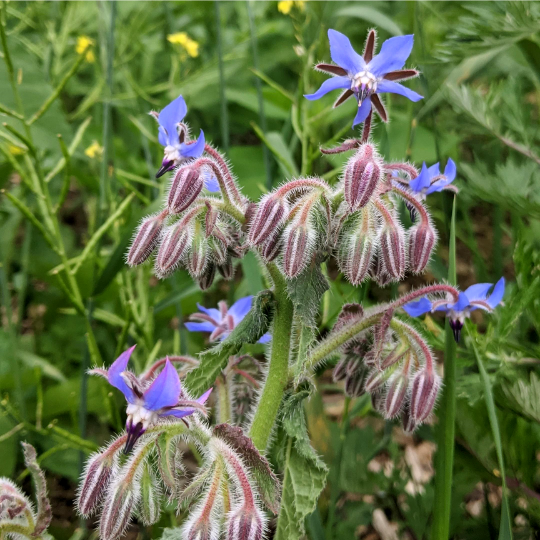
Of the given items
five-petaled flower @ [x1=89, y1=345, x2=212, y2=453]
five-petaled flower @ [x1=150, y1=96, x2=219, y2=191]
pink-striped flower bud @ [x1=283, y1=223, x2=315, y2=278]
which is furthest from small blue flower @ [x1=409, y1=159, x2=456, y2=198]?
five-petaled flower @ [x1=89, y1=345, x2=212, y2=453]

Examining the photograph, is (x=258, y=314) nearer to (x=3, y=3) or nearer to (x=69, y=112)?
(x=3, y=3)

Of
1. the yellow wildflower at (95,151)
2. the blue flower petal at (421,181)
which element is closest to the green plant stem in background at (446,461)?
the blue flower petal at (421,181)

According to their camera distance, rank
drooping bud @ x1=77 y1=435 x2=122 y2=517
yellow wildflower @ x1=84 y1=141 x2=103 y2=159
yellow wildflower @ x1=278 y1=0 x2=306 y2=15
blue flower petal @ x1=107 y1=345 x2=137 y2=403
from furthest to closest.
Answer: yellow wildflower @ x1=84 y1=141 x2=103 y2=159
yellow wildflower @ x1=278 y1=0 x2=306 y2=15
drooping bud @ x1=77 y1=435 x2=122 y2=517
blue flower petal @ x1=107 y1=345 x2=137 y2=403

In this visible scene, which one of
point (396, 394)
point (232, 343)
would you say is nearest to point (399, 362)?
point (396, 394)

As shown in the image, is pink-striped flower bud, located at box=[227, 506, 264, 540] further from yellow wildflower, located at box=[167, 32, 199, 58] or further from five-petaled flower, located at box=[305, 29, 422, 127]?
yellow wildflower, located at box=[167, 32, 199, 58]

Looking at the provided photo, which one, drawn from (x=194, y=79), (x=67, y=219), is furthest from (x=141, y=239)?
(x=67, y=219)

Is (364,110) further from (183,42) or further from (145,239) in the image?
(183,42)
